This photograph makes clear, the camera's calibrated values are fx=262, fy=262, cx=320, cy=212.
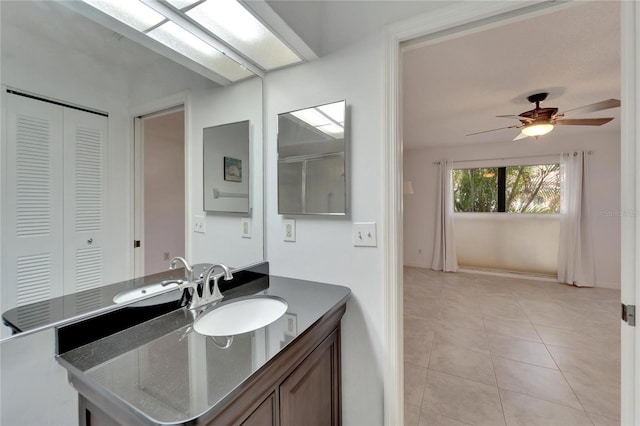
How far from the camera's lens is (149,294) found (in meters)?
1.00

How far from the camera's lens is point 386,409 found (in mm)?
1227

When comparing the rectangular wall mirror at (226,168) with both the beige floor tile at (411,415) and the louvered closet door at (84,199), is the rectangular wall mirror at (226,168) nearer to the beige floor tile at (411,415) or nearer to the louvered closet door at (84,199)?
the louvered closet door at (84,199)

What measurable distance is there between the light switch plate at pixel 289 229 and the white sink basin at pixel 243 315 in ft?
1.15

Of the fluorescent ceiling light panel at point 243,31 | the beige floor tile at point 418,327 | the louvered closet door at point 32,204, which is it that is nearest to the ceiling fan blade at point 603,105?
the beige floor tile at point 418,327

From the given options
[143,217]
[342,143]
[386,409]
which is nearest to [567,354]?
[386,409]

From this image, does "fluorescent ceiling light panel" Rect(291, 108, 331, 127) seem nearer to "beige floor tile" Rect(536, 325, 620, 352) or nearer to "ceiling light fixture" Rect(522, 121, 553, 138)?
"ceiling light fixture" Rect(522, 121, 553, 138)

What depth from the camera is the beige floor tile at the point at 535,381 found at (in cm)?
172

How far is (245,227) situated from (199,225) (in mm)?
290

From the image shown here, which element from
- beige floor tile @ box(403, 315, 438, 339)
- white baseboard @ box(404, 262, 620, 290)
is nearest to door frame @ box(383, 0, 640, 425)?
beige floor tile @ box(403, 315, 438, 339)

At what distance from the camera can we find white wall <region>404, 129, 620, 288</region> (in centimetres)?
390

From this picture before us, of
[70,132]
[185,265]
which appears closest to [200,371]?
[185,265]

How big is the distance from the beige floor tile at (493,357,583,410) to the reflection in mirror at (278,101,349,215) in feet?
5.99

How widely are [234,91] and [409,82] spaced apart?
5.82 ft

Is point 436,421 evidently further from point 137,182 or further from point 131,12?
point 131,12
